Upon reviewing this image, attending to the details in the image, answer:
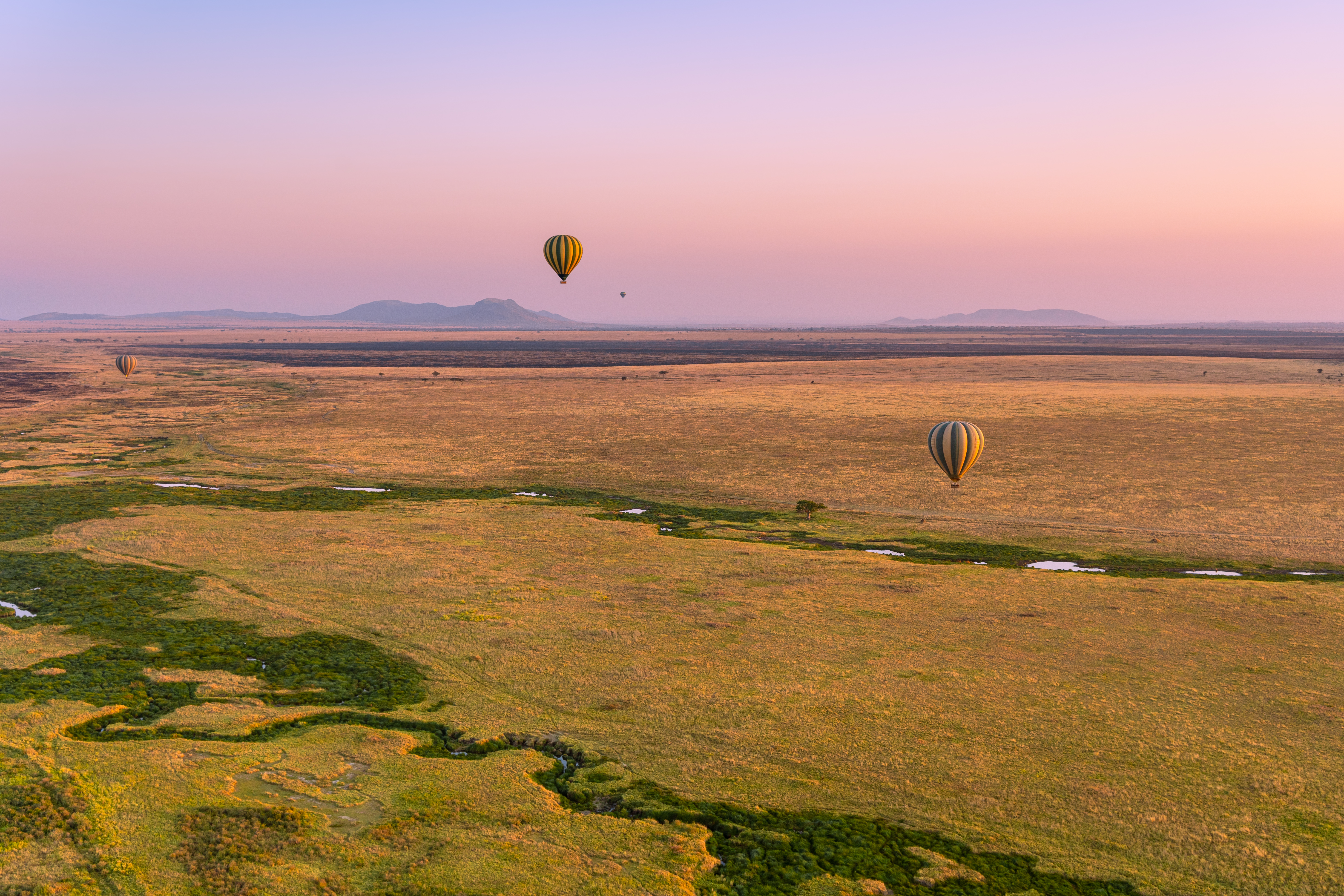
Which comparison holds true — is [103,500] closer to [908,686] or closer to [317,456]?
[317,456]

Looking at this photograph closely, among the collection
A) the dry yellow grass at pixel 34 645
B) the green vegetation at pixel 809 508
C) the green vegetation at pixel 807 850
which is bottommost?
the green vegetation at pixel 807 850

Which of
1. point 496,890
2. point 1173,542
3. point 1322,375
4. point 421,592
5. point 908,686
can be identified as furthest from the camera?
point 1322,375

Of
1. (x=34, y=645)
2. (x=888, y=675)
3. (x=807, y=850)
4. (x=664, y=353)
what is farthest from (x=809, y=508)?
(x=664, y=353)

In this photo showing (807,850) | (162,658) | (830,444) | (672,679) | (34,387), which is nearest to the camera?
(807,850)

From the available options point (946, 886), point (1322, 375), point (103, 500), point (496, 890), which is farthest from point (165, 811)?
point (1322, 375)

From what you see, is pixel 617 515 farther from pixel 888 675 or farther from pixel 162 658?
pixel 162 658

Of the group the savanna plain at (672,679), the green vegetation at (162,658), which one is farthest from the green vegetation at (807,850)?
the green vegetation at (162,658)

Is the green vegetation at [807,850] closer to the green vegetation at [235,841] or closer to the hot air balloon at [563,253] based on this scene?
the green vegetation at [235,841]
